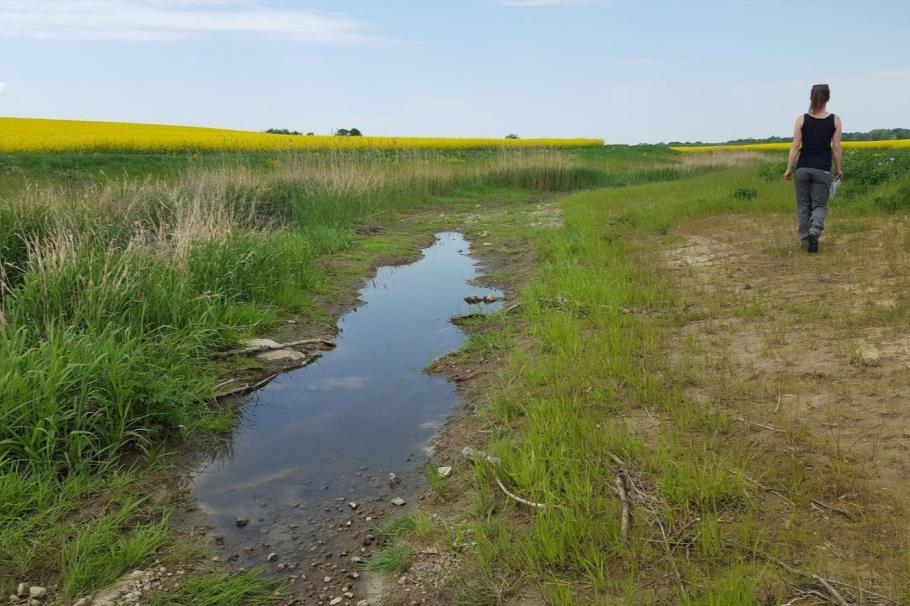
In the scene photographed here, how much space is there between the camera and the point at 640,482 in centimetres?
Result: 298

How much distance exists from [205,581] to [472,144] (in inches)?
1682

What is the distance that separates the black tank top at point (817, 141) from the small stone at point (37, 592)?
7929 millimetres

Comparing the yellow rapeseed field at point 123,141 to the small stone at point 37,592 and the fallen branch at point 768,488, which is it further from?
the fallen branch at point 768,488

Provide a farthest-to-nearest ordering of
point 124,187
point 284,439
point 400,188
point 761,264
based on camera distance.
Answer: point 400,188 < point 124,187 < point 761,264 < point 284,439

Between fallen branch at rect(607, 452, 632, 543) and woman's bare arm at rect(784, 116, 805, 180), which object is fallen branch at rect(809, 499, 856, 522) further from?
woman's bare arm at rect(784, 116, 805, 180)

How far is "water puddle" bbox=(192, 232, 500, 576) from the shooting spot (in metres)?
3.27

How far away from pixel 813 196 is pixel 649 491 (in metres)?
5.91

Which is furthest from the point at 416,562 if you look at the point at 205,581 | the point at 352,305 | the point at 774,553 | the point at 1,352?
the point at 352,305

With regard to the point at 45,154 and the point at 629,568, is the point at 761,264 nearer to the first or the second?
the point at 629,568

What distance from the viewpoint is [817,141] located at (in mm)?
7176

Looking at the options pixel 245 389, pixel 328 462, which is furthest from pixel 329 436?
pixel 245 389

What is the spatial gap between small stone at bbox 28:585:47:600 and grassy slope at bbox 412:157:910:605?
1711mm

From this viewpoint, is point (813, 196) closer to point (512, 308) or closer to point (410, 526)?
point (512, 308)

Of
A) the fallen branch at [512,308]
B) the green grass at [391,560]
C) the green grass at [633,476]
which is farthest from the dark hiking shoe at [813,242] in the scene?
the green grass at [391,560]
